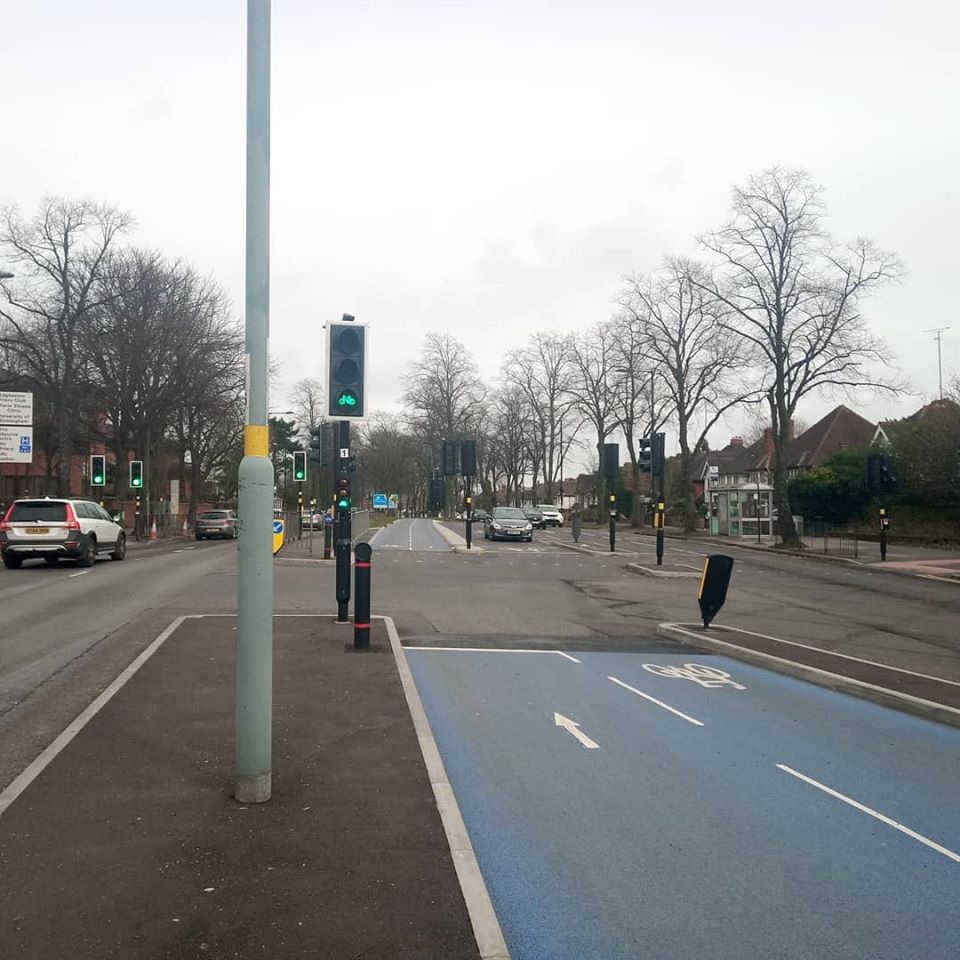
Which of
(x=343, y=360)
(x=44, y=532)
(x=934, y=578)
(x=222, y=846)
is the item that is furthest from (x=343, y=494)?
(x=934, y=578)

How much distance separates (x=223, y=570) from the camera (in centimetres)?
2208

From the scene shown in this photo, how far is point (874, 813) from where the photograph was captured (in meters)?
5.40

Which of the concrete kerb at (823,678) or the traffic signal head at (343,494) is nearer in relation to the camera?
the concrete kerb at (823,678)

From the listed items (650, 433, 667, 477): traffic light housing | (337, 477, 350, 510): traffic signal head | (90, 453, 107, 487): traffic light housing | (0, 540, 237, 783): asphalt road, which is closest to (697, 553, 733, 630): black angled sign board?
(337, 477, 350, 510): traffic signal head

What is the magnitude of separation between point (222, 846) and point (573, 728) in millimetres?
3601

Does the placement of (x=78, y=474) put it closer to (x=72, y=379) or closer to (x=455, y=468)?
(x=72, y=379)

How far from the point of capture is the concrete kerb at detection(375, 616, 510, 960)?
349 centimetres

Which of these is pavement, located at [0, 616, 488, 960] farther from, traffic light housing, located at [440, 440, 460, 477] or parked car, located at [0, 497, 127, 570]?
traffic light housing, located at [440, 440, 460, 477]

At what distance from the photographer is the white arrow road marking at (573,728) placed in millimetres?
6801

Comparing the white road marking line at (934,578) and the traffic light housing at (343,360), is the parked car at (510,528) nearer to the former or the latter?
the white road marking line at (934,578)

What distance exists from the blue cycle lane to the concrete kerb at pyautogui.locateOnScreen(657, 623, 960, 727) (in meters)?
0.25

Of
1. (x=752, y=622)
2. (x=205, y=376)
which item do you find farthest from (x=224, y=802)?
(x=205, y=376)

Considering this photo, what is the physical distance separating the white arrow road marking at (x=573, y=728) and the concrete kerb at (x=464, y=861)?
48.9 inches

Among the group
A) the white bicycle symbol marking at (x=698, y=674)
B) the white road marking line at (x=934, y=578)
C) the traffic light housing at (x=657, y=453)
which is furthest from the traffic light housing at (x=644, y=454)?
the white bicycle symbol marking at (x=698, y=674)
